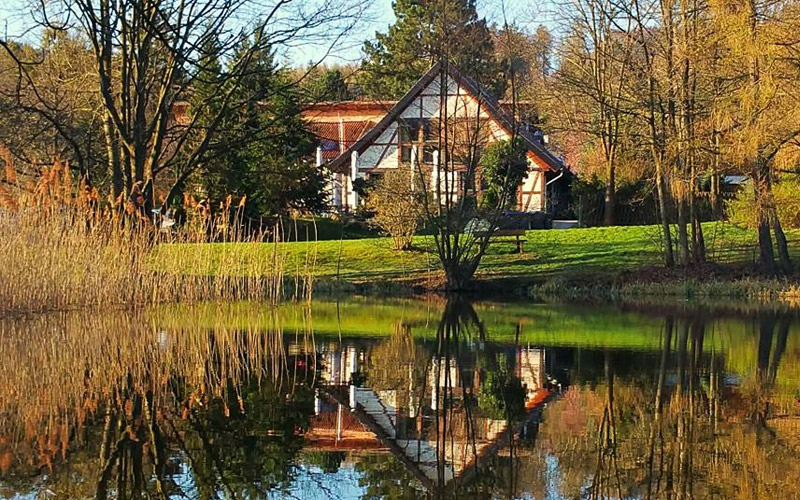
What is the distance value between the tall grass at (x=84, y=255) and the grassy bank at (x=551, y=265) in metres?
0.36

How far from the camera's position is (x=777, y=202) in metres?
24.0

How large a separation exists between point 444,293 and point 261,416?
16.3m

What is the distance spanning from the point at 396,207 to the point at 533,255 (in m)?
3.73

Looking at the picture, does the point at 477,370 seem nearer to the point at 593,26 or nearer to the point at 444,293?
the point at 444,293

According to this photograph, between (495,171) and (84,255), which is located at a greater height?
(495,171)

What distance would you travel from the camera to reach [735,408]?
28.7ft

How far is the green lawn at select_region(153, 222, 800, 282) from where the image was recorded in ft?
85.8

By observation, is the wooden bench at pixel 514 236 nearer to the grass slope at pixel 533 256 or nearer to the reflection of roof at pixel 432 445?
the grass slope at pixel 533 256

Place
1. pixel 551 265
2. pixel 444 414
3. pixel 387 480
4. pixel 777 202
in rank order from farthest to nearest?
pixel 551 265 → pixel 777 202 → pixel 444 414 → pixel 387 480

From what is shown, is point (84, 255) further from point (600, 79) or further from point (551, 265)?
point (600, 79)

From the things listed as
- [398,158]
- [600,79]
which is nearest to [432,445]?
[600,79]

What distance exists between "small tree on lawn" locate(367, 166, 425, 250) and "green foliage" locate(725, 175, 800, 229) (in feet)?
25.2

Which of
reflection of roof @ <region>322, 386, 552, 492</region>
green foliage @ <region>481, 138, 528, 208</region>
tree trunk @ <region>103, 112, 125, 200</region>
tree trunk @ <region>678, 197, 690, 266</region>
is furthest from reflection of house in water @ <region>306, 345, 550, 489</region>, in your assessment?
green foliage @ <region>481, 138, 528, 208</region>

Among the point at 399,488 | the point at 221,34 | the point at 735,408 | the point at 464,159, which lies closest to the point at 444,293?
the point at 464,159
